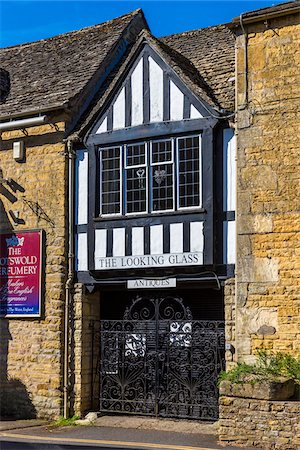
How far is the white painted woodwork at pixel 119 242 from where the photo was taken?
1330 cm

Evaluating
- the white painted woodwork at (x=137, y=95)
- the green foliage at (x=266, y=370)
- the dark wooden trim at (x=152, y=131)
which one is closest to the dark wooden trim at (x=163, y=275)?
the green foliage at (x=266, y=370)

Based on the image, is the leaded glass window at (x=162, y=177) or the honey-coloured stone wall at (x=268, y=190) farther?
the leaded glass window at (x=162, y=177)

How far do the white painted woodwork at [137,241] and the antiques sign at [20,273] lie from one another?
6.86 feet

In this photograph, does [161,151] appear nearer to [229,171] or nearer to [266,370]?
[229,171]

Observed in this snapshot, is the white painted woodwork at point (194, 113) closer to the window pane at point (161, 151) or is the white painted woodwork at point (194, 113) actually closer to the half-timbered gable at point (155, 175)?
the half-timbered gable at point (155, 175)

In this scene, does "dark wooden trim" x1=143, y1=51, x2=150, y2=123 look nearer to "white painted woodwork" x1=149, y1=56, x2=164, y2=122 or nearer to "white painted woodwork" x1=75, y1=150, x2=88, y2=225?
"white painted woodwork" x1=149, y1=56, x2=164, y2=122

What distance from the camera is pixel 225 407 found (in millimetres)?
10477

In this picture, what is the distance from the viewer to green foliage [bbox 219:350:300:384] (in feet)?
34.3

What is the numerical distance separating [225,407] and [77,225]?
510 centimetres

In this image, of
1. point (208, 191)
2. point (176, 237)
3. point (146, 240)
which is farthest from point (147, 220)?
point (208, 191)

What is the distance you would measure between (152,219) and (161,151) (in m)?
1.31

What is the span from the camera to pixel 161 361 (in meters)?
13.0

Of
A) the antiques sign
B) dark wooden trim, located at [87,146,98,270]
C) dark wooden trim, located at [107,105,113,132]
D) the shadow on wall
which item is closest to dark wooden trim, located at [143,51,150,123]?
dark wooden trim, located at [107,105,113,132]

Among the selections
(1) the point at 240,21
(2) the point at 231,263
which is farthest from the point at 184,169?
(1) the point at 240,21
